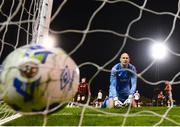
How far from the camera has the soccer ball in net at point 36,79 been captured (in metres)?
2.28

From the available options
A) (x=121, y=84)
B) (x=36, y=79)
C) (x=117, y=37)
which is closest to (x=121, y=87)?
(x=121, y=84)

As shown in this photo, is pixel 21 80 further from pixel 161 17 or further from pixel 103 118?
pixel 161 17

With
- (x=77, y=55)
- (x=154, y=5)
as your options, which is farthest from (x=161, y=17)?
(x=77, y=55)

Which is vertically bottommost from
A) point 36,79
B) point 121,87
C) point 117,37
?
point 36,79

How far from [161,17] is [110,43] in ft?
9.61

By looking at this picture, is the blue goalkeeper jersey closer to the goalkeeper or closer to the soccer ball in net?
the goalkeeper

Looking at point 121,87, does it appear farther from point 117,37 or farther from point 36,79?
point 117,37

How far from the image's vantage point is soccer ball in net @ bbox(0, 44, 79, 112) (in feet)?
7.48

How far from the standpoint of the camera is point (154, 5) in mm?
23344

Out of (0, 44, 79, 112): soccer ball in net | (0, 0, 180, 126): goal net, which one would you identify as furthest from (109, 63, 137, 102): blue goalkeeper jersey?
(0, 0, 180, 126): goal net

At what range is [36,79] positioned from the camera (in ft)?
7.45

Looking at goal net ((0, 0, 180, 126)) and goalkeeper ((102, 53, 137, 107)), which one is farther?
goal net ((0, 0, 180, 126))

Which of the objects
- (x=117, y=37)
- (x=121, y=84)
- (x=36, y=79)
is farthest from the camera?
(x=117, y=37)

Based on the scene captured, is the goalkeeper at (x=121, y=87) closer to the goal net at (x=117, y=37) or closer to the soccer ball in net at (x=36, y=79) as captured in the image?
the soccer ball in net at (x=36, y=79)
